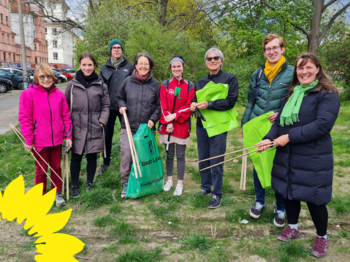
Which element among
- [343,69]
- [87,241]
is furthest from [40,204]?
[343,69]

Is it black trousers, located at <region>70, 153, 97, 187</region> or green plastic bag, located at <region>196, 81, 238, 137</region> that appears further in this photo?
black trousers, located at <region>70, 153, 97, 187</region>

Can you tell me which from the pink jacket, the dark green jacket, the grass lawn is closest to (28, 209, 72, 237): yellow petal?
the grass lawn

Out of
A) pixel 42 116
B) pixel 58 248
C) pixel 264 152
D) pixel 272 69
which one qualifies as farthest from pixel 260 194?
pixel 58 248

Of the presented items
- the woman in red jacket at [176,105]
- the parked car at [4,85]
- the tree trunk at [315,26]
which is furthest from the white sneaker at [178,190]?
the parked car at [4,85]

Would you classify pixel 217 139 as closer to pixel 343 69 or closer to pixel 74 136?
pixel 74 136

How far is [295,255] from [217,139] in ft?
4.72

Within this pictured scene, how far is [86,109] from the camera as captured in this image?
3.43 metres

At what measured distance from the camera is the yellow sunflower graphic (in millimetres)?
610

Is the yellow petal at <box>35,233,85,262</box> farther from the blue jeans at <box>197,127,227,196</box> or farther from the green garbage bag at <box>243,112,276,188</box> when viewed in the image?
the blue jeans at <box>197,127,227,196</box>

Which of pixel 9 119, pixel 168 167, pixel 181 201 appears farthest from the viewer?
pixel 9 119

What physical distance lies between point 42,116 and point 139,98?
116 cm

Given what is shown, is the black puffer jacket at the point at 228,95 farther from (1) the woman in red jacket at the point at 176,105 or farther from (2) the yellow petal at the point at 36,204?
(2) the yellow petal at the point at 36,204

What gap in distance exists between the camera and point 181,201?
363 cm

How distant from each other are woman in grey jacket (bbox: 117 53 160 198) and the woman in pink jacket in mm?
727
